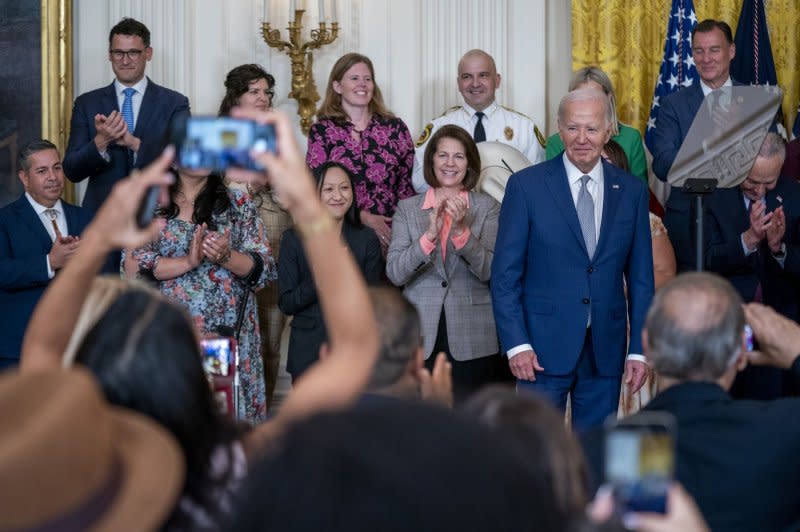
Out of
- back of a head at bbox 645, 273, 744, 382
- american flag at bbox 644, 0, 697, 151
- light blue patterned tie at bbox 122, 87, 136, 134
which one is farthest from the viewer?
american flag at bbox 644, 0, 697, 151

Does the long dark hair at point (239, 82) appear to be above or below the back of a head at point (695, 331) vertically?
above

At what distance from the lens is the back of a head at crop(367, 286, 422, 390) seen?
234 cm

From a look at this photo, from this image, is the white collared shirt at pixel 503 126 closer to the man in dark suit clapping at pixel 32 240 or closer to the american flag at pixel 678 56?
the american flag at pixel 678 56

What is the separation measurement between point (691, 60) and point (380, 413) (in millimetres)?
6114

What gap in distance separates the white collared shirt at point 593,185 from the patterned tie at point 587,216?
0.04 feet

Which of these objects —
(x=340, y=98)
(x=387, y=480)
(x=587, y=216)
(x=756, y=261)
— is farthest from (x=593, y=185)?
(x=387, y=480)

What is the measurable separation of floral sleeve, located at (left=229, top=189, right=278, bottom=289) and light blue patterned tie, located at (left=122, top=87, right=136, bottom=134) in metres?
1.01

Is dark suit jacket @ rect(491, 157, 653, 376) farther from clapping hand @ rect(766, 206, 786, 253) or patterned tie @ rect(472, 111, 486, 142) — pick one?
patterned tie @ rect(472, 111, 486, 142)

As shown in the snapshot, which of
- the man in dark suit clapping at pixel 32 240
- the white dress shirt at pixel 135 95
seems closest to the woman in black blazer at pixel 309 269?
the man in dark suit clapping at pixel 32 240

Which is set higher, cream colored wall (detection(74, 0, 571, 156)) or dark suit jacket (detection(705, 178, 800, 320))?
cream colored wall (detection(74, 0, 571, 156))

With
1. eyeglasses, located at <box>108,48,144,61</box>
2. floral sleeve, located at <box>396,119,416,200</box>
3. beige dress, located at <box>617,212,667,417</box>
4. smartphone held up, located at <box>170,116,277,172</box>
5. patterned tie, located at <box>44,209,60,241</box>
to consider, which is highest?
eyeglasses, located at <box>108,48,144,61</box>

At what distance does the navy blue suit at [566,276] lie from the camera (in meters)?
4.67

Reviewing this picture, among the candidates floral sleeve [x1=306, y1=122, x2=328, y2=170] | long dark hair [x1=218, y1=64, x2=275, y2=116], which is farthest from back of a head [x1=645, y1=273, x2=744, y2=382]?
long dark hair [x1=218, y1=64, x2=275, y2=116]

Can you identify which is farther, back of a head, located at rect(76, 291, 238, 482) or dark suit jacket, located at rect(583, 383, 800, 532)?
dark suit jacket, located at rect(583, 383, 800, 532)
